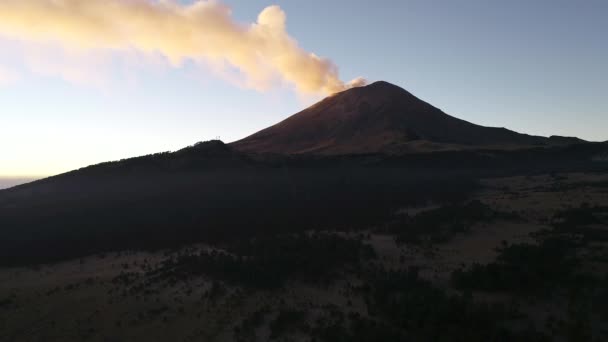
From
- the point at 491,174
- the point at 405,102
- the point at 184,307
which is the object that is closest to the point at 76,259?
the point at 184,307

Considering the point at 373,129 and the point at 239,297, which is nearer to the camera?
the point at 239,297

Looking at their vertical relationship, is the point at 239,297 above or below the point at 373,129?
below

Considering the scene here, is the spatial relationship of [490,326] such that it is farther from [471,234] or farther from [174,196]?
[174,196]

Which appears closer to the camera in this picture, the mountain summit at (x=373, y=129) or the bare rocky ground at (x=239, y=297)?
the bare rocky ground at (x=239, y=297)

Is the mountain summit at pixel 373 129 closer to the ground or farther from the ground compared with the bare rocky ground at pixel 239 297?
farther from the ground

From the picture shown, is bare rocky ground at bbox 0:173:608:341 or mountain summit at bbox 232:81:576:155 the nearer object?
bare rocky ground at bbox 0:173:608:341
